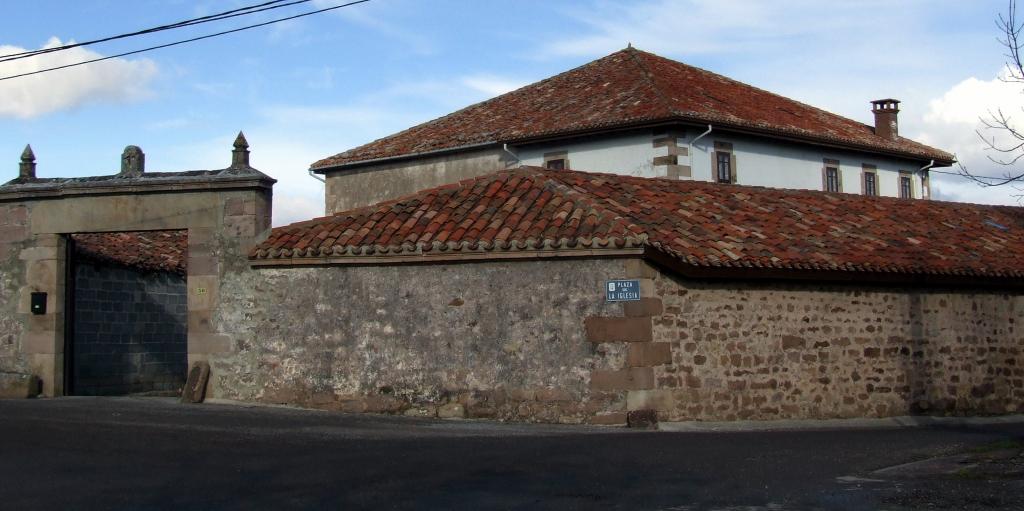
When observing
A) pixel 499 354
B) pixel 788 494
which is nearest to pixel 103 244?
pixel 499 354

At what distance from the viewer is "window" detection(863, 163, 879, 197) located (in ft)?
105

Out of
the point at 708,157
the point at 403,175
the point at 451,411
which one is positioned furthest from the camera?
the point at 403,175

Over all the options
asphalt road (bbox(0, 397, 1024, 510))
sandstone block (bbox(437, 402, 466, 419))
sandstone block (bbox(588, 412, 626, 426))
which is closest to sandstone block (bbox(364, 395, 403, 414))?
sandstone block (bbox(437, 402, 466, 419))

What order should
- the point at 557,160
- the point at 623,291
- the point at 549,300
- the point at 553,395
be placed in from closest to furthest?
the point at 623,291
the point at 553,395
the point at 549,300
the point at 557,160

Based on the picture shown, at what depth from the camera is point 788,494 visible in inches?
342

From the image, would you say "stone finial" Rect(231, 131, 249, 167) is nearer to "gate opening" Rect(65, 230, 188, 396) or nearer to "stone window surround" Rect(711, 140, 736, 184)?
"gate opening" Rect(65, 230, 188, 396)

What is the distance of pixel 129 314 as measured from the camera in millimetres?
23234

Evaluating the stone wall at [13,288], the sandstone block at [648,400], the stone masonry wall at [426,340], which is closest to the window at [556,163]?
the stone masonry wall at [426,340]

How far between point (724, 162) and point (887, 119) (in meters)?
8.82

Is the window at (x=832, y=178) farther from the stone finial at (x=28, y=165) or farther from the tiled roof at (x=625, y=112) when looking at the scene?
the stone finial at (x=28, y=165)

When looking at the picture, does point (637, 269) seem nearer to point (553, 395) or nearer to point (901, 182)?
point (553, 395)

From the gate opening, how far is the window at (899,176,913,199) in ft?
63.9

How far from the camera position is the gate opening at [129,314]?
22.0m

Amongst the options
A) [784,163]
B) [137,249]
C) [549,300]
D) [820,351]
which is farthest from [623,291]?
[784,163]
